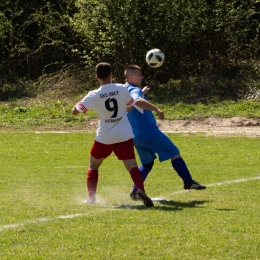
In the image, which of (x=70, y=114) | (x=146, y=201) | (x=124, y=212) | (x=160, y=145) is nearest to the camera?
(x=124, y=212)

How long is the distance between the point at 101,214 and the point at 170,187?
8.79 feet

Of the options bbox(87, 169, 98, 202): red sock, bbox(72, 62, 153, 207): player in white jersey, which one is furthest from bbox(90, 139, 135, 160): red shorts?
bbox(87, 169, 98, 202): red sock

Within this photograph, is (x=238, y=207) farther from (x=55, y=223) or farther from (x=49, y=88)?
(x=49, y=88)

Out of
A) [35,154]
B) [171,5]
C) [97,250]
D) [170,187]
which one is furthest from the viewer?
[171,5]

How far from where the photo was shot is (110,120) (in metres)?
8.54

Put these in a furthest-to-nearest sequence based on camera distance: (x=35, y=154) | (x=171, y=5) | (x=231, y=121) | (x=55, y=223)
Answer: (x=171, y=5), (x=231, y=121), (x=35, y=154), (x=55, y=223)

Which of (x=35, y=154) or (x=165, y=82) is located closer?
(x=35, y=154)

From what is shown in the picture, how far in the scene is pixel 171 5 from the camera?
23156 mm

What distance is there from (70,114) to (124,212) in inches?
550

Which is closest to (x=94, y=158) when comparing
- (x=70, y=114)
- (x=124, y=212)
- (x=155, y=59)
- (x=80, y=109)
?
(x=80, y=109)

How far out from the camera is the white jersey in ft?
27.7

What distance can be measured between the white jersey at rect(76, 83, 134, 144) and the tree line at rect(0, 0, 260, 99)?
1427cm

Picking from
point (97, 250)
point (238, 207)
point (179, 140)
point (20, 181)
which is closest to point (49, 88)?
point (179, 140)

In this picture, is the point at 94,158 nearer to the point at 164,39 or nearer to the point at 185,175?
the point at 185,175
